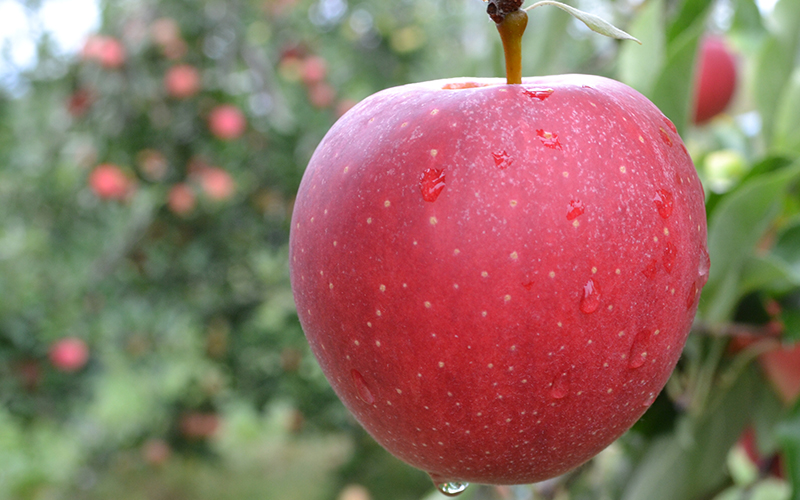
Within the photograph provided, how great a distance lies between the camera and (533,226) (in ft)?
0.90

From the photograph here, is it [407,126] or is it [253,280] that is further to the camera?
[253,280]

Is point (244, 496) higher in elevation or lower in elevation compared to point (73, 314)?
lower

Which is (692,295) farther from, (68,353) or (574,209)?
(68,353)

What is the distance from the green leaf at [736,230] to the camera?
49 cm

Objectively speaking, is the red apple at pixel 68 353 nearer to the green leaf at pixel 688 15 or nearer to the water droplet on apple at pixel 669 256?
the green leaf at pixel 688 15

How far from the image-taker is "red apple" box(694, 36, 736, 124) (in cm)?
134

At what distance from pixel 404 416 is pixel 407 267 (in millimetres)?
76

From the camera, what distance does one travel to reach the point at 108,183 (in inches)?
61.8

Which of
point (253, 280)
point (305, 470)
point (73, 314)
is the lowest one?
point (305, 470)

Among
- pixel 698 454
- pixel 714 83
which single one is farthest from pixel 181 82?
pixel 698 454

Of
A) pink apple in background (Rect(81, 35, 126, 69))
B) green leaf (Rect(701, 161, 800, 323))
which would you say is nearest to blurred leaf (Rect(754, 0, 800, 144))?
green leaf (Rect(701, 161, 800, 323))

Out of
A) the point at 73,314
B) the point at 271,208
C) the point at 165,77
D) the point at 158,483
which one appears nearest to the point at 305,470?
the point at 158,483

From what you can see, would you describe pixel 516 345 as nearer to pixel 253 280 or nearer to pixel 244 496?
pixel 253 280

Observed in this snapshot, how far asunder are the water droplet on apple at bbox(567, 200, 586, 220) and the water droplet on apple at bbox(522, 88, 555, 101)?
0.05 meters
